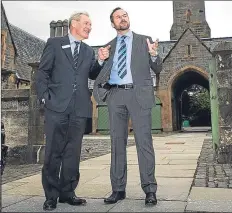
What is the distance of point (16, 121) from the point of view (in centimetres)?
749

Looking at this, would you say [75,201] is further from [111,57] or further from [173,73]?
[173,73]

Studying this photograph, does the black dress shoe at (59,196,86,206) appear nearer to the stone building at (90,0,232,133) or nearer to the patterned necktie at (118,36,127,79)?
the patterned necktie at (118,36,127,79)

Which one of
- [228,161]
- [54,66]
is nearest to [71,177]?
[54,66]

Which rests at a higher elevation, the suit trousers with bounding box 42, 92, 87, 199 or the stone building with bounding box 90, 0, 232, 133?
the stone building with bounding box 90, 0, 232, 133

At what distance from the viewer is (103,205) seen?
10.4 feet

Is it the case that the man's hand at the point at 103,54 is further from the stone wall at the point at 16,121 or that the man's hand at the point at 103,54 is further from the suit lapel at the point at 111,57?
the stone wall at the point at 16,121

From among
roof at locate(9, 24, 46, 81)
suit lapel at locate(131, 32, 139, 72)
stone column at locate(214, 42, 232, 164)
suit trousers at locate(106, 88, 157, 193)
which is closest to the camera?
suit trousers at locate(106, 88, 157, 193)

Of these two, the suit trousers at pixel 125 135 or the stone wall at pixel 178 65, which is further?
the stone wall at pixel 178 65

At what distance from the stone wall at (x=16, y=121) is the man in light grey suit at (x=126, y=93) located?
4.33 metres

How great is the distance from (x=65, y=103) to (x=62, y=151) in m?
0.53

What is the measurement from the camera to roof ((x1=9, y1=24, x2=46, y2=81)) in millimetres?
25069

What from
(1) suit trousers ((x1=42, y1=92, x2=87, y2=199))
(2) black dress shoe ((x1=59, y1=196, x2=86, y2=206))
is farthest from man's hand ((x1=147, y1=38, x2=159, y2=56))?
(2) black dress shoe ((x1=59, y1=196, x2=86, y2=206))

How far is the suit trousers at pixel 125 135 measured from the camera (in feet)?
11.0

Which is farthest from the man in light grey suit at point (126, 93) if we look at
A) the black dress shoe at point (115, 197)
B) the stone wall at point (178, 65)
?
the stone wall at point (178, 65)
